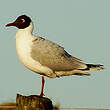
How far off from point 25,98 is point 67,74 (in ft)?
7.75

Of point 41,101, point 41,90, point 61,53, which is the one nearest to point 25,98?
point 41,101

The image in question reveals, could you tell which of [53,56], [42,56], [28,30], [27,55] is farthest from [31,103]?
[28,30]

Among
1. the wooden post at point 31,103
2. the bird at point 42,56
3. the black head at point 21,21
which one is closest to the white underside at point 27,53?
the bird at point 42,56

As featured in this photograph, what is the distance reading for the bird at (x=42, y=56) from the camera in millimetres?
8961

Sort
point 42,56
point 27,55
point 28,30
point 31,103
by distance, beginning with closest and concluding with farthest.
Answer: point 31,103 < point 27,55 < point 42,56 < point 28,30

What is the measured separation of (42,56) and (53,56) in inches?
11.7

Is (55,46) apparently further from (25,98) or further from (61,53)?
(25,98)

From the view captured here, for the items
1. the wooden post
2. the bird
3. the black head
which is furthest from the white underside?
the wooden post

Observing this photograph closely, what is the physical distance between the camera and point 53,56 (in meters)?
9.40

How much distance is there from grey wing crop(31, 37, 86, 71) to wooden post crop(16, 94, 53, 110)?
1658mm

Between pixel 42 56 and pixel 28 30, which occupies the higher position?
pixel 28 30

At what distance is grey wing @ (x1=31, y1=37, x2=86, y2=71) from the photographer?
29.8 feet

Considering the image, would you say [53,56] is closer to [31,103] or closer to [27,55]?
[27,55]

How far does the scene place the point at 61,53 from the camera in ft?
31.2
